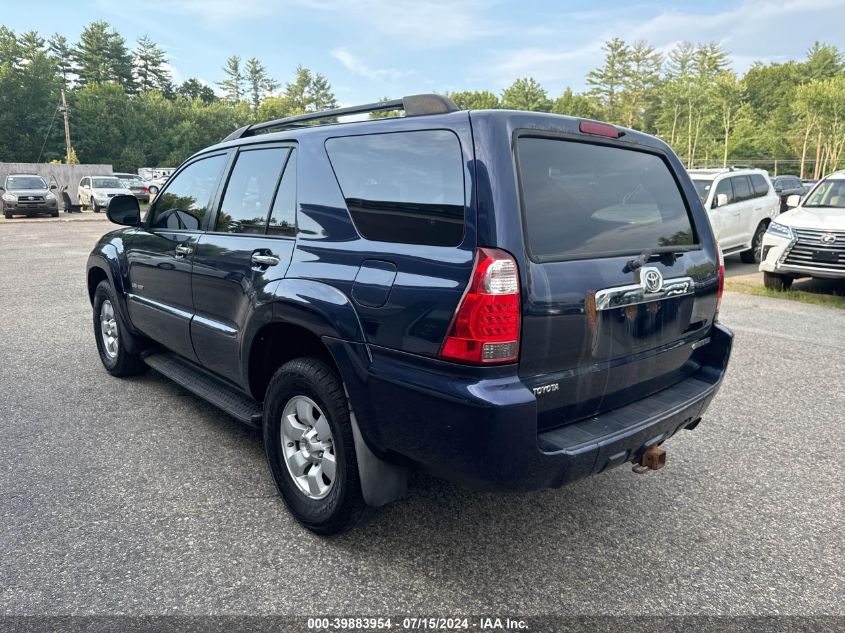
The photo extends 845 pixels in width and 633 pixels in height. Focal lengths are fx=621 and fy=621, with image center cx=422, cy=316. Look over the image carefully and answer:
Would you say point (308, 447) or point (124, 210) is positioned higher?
point (124, 210)

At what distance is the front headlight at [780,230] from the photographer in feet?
29.3

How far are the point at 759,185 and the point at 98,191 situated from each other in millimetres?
27828

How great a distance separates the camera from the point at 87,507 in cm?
309

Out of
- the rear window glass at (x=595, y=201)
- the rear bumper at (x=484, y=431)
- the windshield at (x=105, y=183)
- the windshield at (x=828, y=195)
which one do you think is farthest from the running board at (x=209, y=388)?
the windshield at (x=105, y=183)

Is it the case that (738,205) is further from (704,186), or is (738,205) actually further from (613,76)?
(613,76)

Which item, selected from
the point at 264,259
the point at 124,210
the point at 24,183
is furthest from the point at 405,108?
the point at 24,183

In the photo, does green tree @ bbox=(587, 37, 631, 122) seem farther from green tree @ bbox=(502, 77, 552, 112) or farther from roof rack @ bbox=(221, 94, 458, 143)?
roof rack @ bbox=(221, 94, 458, 143)

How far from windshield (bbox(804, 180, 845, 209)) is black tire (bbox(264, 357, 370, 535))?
954 centimetres

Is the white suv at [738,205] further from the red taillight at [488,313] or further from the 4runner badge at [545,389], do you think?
the red taillight at [488,313]

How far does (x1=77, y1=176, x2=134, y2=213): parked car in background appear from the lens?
2894 cm

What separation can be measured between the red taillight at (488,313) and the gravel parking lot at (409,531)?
3.36 feet

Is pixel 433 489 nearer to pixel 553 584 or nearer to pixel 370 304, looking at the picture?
pixel 553 584

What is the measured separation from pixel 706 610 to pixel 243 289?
8.32ft

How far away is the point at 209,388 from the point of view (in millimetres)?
3750
